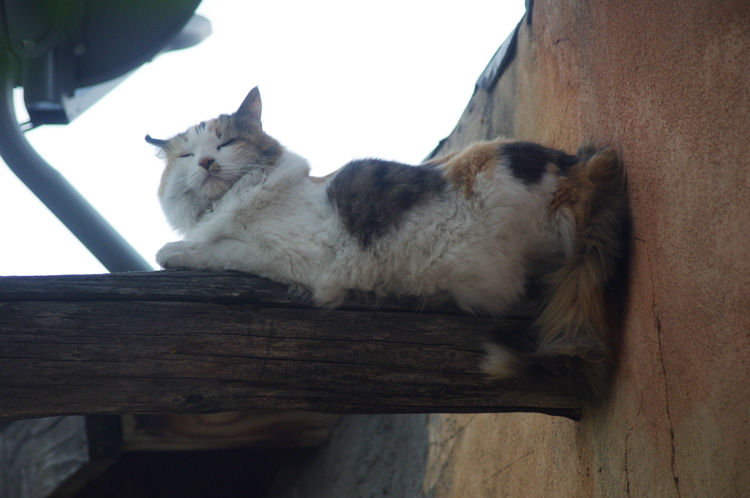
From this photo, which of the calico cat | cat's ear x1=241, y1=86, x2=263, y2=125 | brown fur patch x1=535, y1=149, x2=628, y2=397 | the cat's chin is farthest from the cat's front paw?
brown fur patch x1=535, y1=149, x2=628, y2=397

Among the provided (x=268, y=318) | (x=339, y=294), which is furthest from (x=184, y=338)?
(x=339, y=294)

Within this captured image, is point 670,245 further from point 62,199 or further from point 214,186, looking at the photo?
point 62,199

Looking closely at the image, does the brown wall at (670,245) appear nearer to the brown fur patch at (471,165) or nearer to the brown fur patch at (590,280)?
the brown fur patch at (590,280)

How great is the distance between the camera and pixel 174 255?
2166mm

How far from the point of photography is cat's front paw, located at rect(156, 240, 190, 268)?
2.16m

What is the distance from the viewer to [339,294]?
1976 mm

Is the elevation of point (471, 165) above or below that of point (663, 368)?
above

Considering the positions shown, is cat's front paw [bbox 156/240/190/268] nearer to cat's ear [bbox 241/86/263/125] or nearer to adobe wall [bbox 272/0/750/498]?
cat's ear [bbox 241/86/263/125]

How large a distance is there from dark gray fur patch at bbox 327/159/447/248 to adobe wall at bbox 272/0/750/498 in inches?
24.8

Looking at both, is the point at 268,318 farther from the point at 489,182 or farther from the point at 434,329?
the point at 489,182

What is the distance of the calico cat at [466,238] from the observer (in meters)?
1.87

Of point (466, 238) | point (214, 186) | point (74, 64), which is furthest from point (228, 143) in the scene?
point (466, 238)

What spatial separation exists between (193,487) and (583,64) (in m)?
3.41

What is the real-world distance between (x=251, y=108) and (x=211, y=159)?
1.41 feet
